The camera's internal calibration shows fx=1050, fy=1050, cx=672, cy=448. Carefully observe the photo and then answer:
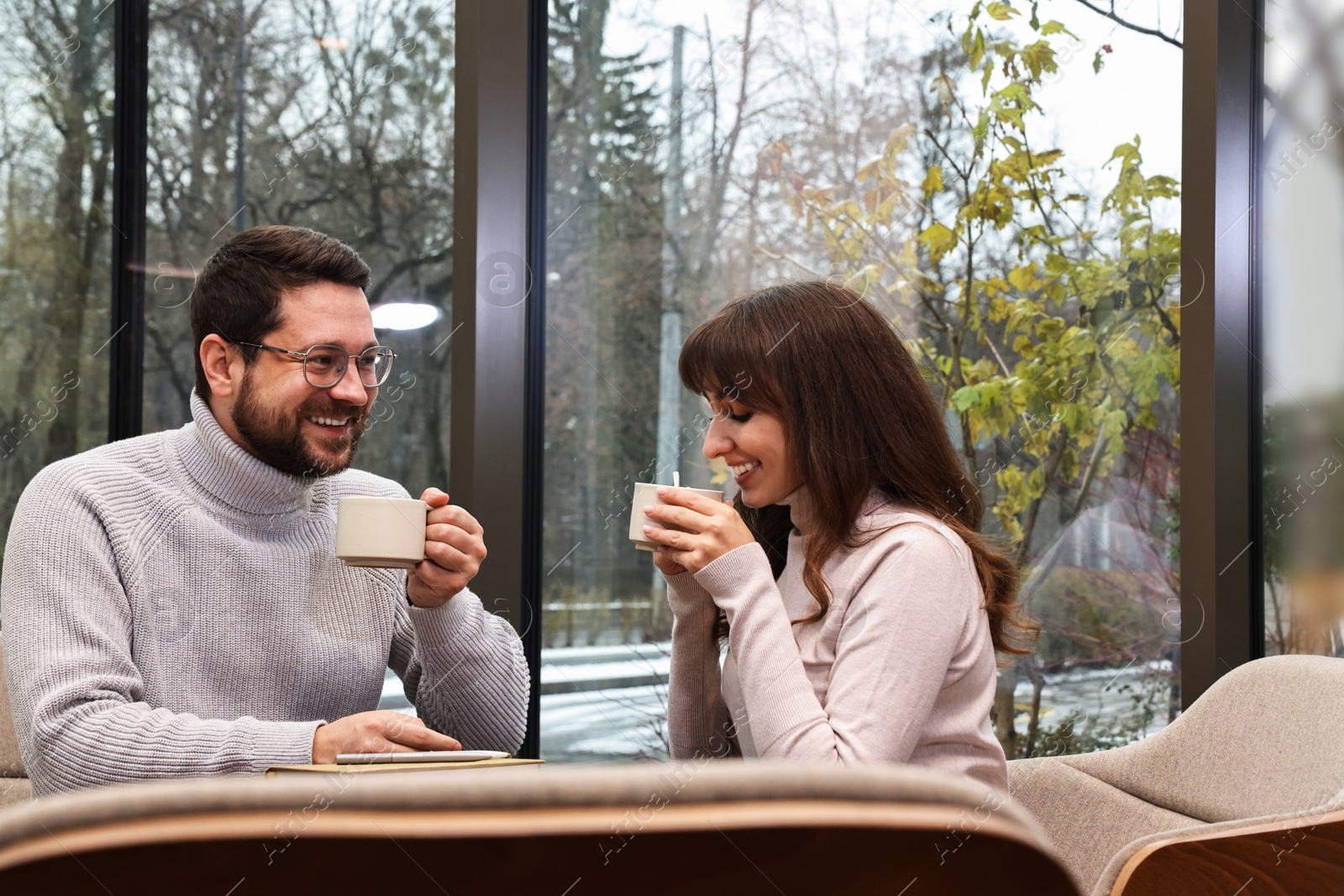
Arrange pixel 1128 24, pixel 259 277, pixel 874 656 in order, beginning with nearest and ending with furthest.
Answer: pixel 874 656, pixel 259 277, pixel 1128 24

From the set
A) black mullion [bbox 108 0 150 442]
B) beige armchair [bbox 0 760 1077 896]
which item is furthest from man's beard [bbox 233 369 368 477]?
black mullion [bbox 108 0 150 442]

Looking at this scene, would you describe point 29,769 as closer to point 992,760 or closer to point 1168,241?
point 992,760

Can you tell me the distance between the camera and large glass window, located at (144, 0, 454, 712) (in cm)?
244

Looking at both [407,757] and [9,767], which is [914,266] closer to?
[407,757]

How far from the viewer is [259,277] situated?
1587 mm

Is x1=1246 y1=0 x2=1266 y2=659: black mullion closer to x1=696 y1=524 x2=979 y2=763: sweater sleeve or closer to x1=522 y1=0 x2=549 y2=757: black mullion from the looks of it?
x1=696 y1=524 x2=979 y2=763: sweater sleeve

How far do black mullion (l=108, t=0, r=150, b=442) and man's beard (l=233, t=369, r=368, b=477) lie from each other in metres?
1.49

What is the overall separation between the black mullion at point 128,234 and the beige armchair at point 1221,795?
241cm

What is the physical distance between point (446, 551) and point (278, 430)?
1.13ft

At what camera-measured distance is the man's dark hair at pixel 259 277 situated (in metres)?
1.58

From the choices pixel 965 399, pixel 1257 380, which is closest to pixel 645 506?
pixel 965 399

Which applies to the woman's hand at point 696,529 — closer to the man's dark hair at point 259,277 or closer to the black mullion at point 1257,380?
the man's dark hair at point 259,277

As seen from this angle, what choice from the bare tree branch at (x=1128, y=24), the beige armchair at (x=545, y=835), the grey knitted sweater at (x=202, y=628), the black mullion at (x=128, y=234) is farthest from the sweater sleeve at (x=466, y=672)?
the bare tree branch at (x=1128, y=24)

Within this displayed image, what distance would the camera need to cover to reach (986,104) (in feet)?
8.14
